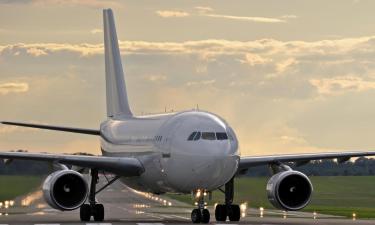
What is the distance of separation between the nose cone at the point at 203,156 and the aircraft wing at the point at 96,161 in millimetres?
3982

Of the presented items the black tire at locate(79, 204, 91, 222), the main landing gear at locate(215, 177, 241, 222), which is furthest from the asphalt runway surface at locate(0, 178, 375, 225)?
the main landing gear at locate(215, 177, 241, 222)

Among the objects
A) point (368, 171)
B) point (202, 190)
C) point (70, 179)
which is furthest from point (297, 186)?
point (368, 171)

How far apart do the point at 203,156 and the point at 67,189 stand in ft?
20.6

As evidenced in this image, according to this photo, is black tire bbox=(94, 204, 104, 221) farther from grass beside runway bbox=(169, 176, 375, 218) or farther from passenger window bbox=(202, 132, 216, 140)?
grass beside runway bbox=(169, 176, 375, 218)

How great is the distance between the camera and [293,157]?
4438cm

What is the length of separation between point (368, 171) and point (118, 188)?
3707cm

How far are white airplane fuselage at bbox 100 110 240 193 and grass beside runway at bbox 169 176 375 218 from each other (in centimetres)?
1363

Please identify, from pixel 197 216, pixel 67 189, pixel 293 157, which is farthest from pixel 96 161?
pixel 293 157

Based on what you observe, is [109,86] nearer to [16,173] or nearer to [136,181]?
[136,181]

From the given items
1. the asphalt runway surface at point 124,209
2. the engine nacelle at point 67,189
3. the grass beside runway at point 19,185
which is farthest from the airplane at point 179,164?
the grass beside runway at point 19,185

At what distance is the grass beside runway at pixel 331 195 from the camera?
65625mm

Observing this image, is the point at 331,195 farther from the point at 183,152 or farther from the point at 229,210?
the point at 183,152

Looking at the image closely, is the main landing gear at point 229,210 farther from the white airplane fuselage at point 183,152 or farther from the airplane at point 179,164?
the white airplane fuselage at point 183,152

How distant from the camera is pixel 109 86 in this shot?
5856 cm
